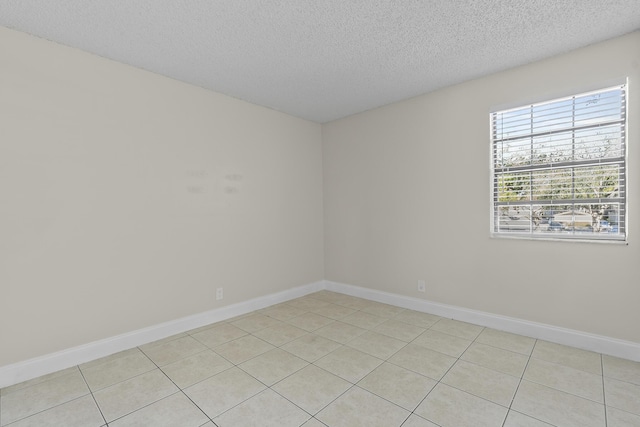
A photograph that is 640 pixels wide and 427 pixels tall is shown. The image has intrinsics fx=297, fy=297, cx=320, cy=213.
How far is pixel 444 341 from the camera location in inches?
110

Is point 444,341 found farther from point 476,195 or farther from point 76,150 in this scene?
point 76,150

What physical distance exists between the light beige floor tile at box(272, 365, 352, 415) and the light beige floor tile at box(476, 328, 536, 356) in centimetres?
152

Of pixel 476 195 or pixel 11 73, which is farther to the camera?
pixel 476 195

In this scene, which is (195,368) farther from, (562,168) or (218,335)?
(562,168)

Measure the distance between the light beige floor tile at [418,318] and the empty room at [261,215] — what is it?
1.3 inches

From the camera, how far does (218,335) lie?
3006 mm

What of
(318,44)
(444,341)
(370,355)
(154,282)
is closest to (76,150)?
(154,282)

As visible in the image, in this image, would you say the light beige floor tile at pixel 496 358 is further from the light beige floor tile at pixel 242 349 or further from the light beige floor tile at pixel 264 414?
the light beige floor tile at pixel 242 349

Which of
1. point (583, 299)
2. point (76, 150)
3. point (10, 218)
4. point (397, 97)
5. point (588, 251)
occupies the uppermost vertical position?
point (397, 97)

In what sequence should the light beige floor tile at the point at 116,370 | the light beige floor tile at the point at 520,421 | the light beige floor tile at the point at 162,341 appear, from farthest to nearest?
the light beige floor tile at the point at 162,341, the light beige floor tile at the point at 116,370, the light beige floor tile at the point at 520,421

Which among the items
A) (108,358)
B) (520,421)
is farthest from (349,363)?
(108,358)

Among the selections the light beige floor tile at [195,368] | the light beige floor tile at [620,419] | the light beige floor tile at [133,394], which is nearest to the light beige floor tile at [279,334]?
the light beige floor tile at [195,368]

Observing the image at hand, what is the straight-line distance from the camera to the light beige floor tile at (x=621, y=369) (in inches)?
84.7

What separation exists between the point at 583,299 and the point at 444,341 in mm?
1239
